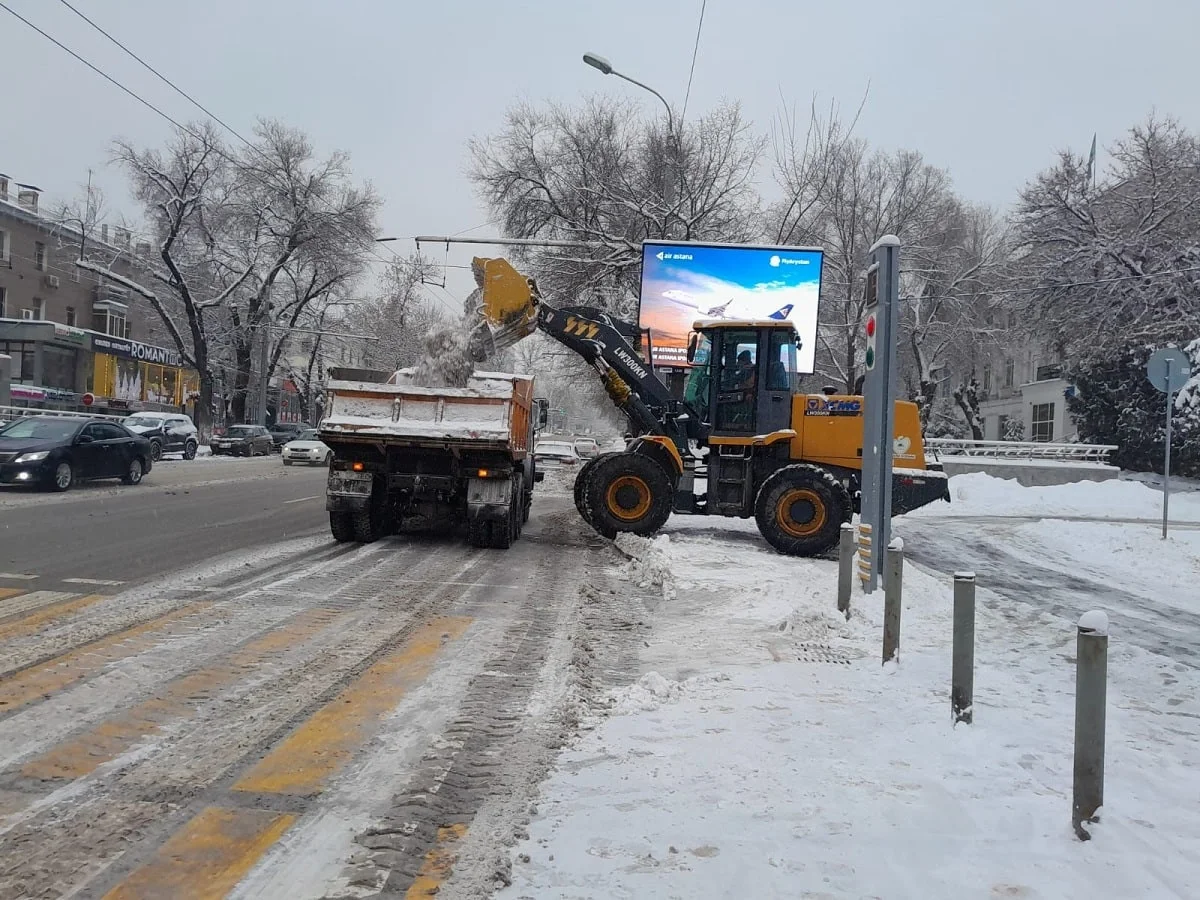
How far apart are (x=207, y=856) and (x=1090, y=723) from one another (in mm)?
3600

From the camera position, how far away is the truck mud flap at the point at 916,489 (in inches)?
526

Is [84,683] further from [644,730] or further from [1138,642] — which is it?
[1138,642]

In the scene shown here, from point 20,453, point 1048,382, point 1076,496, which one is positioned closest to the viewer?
point 20,453

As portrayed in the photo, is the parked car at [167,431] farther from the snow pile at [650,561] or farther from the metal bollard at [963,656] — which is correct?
the metal bollard at [963,656]

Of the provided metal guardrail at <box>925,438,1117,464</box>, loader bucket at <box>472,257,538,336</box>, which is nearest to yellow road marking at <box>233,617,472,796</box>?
loader bucket at <box>472,257,538,336</box>

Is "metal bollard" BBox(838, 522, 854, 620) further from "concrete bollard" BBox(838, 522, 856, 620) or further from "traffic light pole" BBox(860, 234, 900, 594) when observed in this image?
"traffic light pole" BBox(860, 234, 900, 594)

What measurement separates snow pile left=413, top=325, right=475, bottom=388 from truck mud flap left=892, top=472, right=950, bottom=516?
6.10 m

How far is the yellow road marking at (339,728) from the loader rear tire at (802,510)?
22.8 feet

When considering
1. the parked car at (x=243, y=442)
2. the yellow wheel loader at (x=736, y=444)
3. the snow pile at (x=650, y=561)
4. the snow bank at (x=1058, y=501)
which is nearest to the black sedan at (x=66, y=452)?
the yellow wheel loader at (x=736, y=444)

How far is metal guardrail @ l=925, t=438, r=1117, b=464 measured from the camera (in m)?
27.3

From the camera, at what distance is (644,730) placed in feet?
17.3

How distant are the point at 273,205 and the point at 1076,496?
36.9 m

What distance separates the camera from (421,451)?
12.3 metres

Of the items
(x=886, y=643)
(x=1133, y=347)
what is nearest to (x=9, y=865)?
(x=886, y=643)
